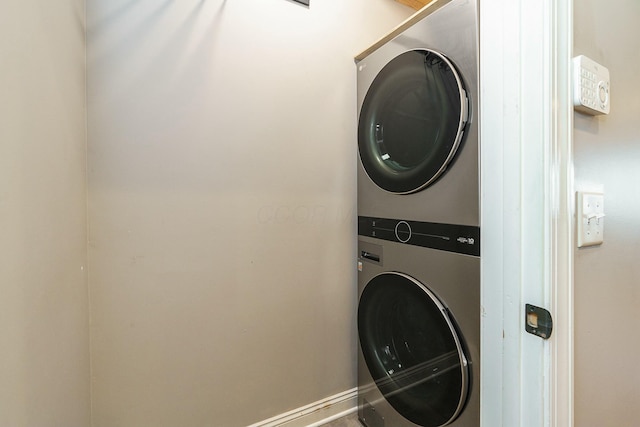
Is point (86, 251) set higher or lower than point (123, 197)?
lower

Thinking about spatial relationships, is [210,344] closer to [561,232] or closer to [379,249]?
[379,249]

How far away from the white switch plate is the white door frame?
A: 0.19 feet

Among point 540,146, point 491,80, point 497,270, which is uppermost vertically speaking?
point 491,80

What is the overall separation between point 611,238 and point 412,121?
2.32ft

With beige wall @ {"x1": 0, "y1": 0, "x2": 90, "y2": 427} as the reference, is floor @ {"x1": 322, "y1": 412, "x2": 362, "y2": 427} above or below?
below

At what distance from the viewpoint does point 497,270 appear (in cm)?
64

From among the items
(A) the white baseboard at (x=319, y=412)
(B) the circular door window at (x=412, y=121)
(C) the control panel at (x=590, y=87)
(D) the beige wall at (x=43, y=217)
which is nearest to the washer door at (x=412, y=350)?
(A) the white baseboard at (x=319, y=412)

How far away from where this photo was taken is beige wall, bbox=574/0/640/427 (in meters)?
0.64

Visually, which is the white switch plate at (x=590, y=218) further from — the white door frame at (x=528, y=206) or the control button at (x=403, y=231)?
the control button at (x=403, y=231)

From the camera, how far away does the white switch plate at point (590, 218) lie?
61 cm

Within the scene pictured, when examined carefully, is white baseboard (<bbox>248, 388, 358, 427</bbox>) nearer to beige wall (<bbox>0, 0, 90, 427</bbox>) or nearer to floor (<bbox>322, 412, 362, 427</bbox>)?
floor (<bbox>322, 412, 362, 427</bbox>)

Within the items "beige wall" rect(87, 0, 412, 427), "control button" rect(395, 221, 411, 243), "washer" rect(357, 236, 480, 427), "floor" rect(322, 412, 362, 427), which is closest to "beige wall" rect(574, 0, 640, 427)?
"washer" rect(357, 236, 480, 427)

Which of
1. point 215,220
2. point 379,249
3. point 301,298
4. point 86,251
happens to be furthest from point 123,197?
point 379,249

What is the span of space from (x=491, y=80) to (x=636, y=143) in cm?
56
